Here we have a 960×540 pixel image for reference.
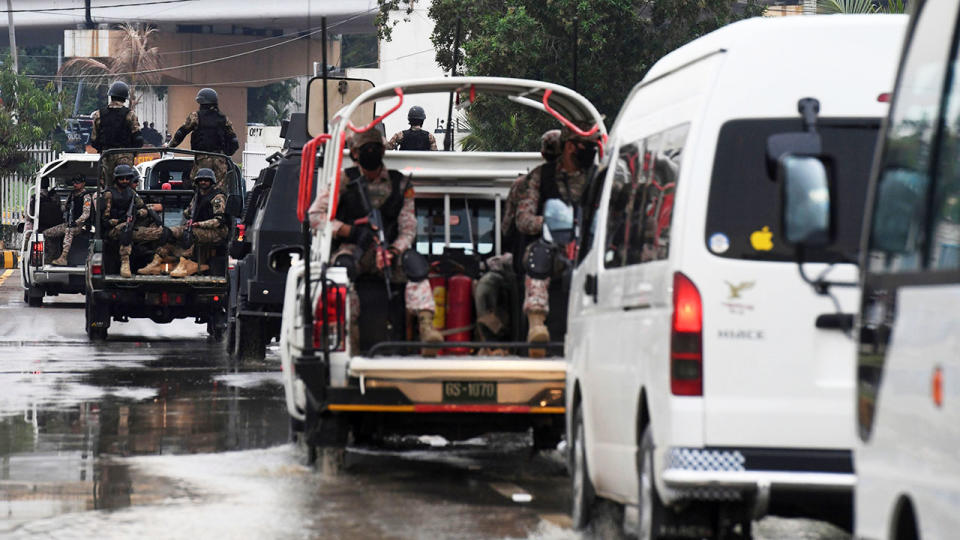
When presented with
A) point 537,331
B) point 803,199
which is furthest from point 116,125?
point 803,199

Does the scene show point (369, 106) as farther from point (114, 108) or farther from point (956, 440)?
point (114, 108)

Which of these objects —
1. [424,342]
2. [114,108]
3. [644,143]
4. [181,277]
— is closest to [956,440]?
[644,143]

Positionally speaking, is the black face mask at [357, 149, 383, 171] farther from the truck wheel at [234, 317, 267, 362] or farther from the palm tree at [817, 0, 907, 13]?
the palm tree at [817, 0, 907, 13]

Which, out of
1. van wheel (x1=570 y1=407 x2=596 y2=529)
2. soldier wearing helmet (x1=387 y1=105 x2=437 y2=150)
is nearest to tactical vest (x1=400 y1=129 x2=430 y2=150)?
soldier wearing helmet (x1=387 y1=105 x2=437 y2=150)

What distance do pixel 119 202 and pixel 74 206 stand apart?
635 centimetres

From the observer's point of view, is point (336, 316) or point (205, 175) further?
point (205, 175)

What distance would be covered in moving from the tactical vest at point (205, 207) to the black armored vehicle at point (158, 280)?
12.6 inches

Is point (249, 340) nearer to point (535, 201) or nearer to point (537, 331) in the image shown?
point (535, 201)

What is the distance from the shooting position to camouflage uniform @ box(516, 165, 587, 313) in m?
11.9

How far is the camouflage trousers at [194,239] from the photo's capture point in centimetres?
2273

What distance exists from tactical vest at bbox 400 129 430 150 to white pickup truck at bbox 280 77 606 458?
7.10 meters

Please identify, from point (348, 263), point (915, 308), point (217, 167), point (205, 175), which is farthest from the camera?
point (217, 167)

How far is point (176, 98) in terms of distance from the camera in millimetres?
84938

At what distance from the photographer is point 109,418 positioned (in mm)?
14781
